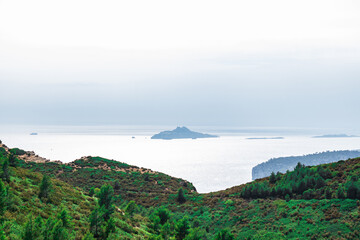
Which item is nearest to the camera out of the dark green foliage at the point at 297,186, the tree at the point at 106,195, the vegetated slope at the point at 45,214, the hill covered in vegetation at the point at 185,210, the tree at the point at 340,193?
the vegetated slope at the point at 45,214

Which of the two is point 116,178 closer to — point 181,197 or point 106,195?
point 181,197

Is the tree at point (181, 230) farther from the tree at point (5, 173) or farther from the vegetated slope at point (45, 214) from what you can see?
the tree at point (5, 173)

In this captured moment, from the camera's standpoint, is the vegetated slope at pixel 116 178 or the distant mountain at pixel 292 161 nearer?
the vegetated slope at pixel 116 178

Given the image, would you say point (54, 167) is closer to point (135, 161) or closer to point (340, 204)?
point (340, 204)

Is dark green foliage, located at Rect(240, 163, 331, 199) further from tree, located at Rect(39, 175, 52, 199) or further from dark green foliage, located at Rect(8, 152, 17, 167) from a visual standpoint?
dark green foliage, located at Rect(8, 152, 17, 167)

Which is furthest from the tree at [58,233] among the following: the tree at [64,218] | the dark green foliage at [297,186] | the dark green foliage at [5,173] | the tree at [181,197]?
the tree at [181,197]

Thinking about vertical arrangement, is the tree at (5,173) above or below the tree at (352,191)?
above

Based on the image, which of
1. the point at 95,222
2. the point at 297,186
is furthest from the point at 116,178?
the point at 95,222

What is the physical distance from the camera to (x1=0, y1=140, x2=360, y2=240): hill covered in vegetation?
67.5ft

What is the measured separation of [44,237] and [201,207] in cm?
3284

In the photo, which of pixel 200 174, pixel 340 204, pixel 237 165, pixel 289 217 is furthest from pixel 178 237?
pixel 237 165

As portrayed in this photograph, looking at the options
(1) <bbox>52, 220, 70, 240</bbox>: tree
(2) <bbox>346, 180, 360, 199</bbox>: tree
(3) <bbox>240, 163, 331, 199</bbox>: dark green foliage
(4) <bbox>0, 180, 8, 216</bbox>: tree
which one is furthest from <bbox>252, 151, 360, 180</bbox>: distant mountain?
(1) <bbox>52, 220, 70, 240</bbox>: tree

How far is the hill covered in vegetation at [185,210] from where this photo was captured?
67.5ft

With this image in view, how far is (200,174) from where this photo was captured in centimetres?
14438
